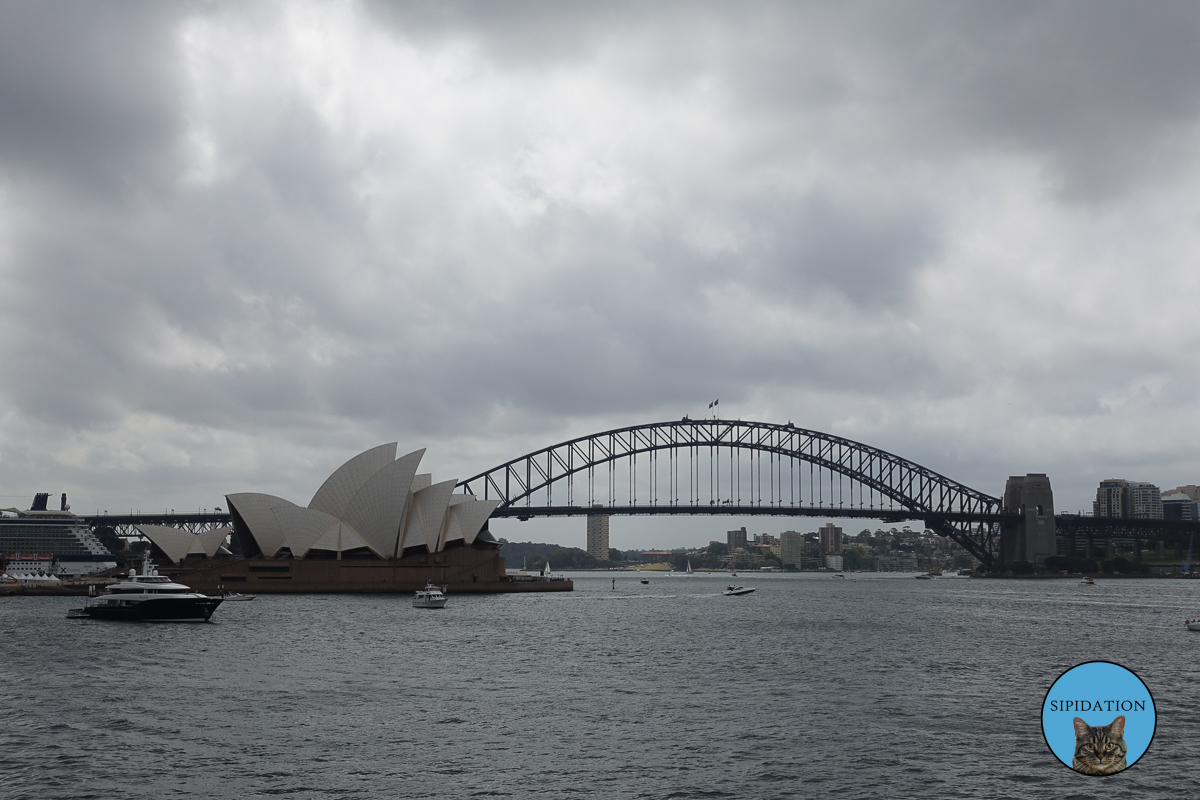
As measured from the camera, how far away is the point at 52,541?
124 metres

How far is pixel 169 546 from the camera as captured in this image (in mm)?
97500

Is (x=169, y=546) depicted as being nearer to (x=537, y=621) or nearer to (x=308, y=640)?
(x=537, y=621)

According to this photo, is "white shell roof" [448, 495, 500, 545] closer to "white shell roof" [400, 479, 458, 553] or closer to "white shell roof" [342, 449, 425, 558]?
"white shell roof" [400, 479, 458, 553]

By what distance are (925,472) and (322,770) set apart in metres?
141

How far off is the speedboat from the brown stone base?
29.5 m

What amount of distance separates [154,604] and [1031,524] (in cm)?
12603

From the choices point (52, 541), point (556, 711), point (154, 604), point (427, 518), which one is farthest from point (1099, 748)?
point (52, 541)

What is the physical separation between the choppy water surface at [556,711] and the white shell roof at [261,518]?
128ft

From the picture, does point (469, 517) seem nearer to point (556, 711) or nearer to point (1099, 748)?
point (556, 711)

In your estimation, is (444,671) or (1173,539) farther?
(1173,539)

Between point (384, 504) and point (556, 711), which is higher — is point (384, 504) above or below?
above

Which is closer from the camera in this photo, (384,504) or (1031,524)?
(384,504)

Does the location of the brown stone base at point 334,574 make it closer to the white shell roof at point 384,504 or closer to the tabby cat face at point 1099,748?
the white shell roof at point 384,504

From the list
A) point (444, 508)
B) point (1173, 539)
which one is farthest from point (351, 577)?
point (1173, 539)
